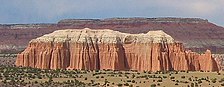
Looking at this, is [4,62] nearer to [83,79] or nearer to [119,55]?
[119,55]

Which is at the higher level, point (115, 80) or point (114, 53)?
point (114, 53)

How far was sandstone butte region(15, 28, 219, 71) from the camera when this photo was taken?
9706 centimetres

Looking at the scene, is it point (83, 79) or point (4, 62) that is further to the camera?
point (4, 62)

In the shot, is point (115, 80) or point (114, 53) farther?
point (114, 53)

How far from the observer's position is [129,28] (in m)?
176

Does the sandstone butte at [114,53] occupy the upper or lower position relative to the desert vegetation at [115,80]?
upper

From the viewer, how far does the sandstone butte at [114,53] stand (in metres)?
97.1

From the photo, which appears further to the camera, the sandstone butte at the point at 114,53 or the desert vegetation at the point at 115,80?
the sandstone butte at the point at 114,53

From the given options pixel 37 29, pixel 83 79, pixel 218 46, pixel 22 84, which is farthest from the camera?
pixel 37 29

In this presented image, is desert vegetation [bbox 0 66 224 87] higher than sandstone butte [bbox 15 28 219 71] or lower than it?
lower

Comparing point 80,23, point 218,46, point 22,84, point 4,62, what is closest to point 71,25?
point 80,23

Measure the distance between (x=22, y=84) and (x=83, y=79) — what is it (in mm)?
13037

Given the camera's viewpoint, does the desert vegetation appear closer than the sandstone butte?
Yes

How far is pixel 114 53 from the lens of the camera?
96062 mm
